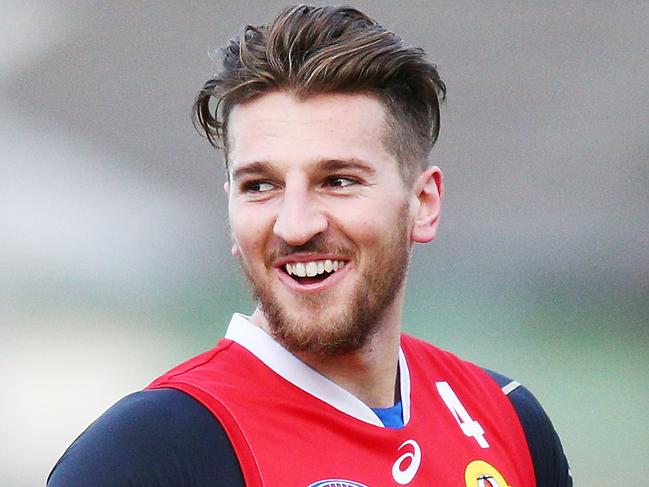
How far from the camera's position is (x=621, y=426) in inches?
188

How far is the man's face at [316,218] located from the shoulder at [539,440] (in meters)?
0.39

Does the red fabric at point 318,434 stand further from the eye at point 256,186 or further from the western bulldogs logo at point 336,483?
the eye at point 256,186

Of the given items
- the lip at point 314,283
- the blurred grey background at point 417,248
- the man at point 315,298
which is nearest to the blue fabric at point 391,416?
the man at point 315,298

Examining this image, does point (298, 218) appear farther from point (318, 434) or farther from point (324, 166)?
point (318, 434)

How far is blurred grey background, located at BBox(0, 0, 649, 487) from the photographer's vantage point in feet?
15.8

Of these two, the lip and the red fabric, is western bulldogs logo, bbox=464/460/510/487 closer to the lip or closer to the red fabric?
the red fabric

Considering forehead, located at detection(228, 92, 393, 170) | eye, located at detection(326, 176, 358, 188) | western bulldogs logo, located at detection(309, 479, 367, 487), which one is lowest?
western bulldogs logo, located at detection(309, 479, 367, 487)

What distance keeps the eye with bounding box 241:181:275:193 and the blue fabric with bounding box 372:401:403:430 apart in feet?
1.19

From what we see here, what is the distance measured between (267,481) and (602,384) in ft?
12.2

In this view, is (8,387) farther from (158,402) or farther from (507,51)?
(158,402)

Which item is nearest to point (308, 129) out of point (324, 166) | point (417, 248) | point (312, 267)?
point (324, 166)

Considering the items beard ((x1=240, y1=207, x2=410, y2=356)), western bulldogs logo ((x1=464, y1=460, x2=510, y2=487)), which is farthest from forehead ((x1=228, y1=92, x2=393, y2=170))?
western bulldogs logo ((x1=464, y1=460, x2=510, y2=487))

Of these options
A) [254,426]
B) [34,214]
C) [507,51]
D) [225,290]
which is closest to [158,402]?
[254,426]

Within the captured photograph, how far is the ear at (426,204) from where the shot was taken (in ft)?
5.23
